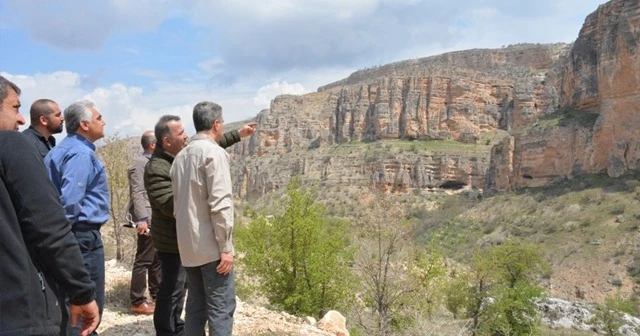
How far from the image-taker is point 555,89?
195ft

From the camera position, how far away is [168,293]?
4254mm

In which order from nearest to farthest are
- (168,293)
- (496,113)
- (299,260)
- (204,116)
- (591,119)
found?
(204,116) < (168,293) < (299,260) < (591,119) < (496,113)

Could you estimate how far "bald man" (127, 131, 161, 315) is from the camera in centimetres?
525

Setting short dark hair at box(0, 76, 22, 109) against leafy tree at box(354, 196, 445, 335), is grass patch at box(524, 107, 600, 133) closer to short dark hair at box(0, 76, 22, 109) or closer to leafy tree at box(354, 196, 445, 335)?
leafy tree at box(354, 196, 445, 335)

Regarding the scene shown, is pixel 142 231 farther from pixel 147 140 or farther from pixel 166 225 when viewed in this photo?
pixel 166 225

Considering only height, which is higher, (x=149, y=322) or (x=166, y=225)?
(x=166, y=225)

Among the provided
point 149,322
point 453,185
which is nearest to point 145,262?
point 149,322

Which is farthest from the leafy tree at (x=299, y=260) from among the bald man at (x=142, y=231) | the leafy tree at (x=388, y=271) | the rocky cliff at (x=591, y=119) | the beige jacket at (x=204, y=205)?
the rocky cliff at (x=591, y=119)

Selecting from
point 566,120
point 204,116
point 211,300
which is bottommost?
point 566,120

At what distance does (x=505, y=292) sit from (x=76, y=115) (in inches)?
828

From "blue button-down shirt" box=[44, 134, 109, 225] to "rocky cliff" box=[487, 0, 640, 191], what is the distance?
40.1 m

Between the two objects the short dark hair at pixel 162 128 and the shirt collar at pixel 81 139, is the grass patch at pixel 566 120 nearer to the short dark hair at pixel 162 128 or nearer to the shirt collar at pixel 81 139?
the short dark hair at pixel 162 128

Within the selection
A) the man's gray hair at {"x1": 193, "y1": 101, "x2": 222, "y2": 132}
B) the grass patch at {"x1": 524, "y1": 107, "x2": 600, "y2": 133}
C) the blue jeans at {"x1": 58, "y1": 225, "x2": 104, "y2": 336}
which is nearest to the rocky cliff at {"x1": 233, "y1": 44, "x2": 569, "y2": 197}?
the grass patch at {"x1": 524, "y1": 107, "x2": 600, "y2": 133}

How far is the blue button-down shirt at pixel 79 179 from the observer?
3.38 metres
